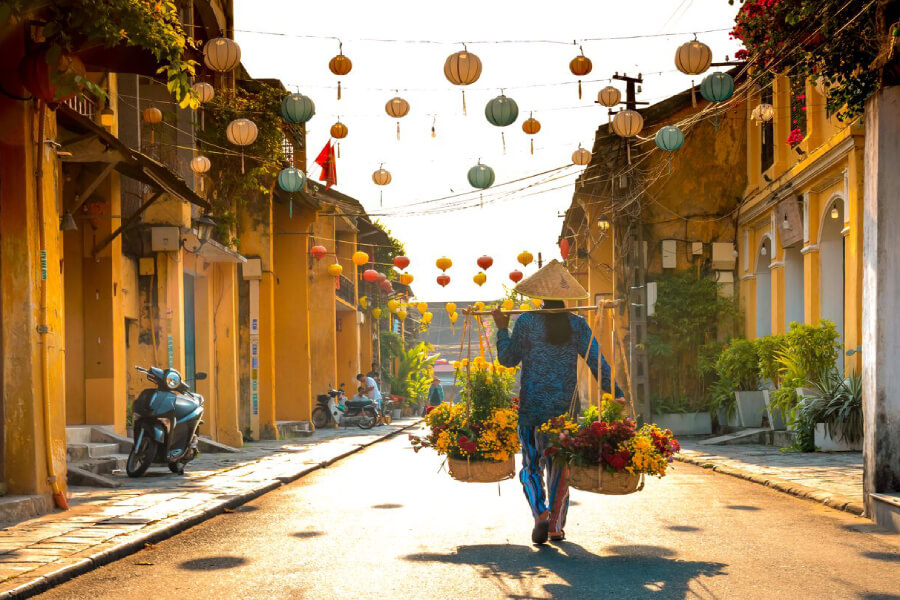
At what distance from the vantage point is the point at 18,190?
986 cm

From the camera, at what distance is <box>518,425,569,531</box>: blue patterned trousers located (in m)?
8.03

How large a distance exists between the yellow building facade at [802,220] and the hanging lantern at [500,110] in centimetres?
374

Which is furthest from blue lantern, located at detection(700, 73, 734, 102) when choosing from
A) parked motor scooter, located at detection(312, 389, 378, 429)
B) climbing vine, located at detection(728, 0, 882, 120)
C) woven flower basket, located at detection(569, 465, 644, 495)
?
parked motor scooter, located at detection(312, 389, 378, 429)

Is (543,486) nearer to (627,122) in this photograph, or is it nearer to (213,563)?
(213,563)

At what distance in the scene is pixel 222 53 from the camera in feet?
43.9

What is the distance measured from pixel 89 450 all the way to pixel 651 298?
15414mm

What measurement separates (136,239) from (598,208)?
56.8 ft

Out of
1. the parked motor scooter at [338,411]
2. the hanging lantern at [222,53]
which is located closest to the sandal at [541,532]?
the hanging lantern at [222,53]

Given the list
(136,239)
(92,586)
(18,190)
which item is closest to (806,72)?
(18,190)

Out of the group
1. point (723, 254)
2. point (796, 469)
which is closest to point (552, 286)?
point (796, 469)

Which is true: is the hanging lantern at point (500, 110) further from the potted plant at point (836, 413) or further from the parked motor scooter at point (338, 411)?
the parked motor scooter at point (338, 411)

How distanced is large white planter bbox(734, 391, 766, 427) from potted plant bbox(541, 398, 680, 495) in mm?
15080

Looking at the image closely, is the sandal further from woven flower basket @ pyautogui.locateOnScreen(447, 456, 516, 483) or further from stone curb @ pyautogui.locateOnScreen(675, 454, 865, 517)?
stone curb @ pyautogui.locateOnScreen(675, 454, 865, 517)

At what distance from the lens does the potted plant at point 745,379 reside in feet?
72.9
